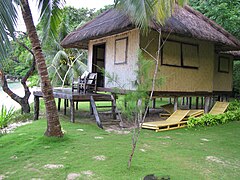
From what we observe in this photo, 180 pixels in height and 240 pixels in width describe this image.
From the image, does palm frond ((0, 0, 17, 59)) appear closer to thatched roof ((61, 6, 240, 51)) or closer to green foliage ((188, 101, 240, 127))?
thatched roof ((61, 6, 240, 51))

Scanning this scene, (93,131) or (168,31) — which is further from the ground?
(168,31)

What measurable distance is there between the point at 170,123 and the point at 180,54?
2.67 meters

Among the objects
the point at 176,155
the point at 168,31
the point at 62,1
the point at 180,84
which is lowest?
the point at 176,155

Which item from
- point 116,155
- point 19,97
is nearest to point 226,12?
point 116,155

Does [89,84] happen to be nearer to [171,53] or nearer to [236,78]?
[171,53]

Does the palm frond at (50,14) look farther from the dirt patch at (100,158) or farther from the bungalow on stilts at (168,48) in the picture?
the dirt patch at (100,158)

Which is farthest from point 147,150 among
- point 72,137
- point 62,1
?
point 62,1

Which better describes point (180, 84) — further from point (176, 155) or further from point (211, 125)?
point (176, 155)

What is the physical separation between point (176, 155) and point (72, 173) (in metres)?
2.11

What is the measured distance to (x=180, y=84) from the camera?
360 inches

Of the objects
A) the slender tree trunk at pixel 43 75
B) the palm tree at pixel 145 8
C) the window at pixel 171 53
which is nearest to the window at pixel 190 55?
the window at pixel 171 53

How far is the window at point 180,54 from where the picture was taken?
28.6 ft

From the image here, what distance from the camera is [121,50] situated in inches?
341

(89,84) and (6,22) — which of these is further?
(89,84)
